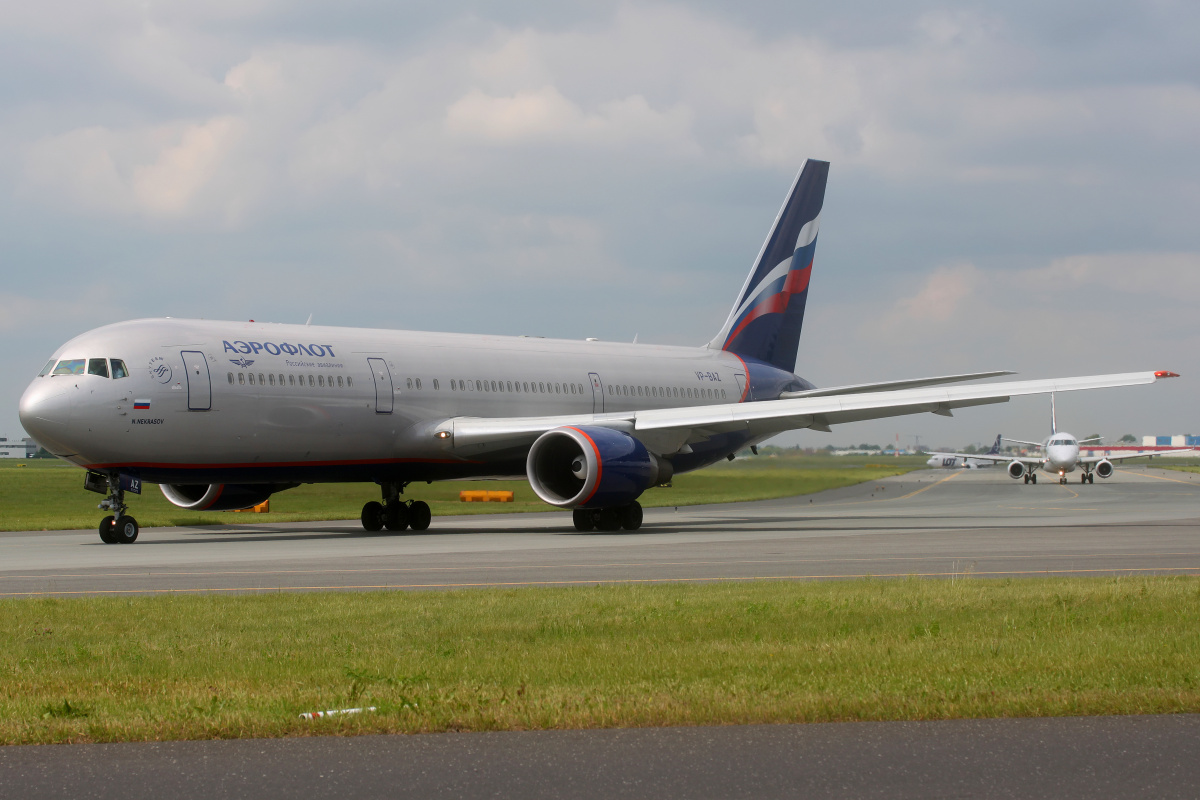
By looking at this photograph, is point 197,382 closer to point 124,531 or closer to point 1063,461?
point 124,531

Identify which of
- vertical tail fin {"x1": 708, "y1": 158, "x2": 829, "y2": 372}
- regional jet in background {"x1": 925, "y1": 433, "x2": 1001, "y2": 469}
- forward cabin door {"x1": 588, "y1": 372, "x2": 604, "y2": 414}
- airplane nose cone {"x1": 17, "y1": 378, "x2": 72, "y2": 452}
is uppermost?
vertical tail fin {"x1": 708, "y1": 158, "x2": 829, "y2": 372}

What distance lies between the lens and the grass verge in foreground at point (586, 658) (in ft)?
22.4

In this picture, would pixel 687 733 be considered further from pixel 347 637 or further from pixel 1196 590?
pixel 1196 590

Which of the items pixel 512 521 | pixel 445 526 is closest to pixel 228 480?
pixel 445 526

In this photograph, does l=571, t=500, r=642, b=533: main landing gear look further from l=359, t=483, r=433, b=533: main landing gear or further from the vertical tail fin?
the vertical tail fin

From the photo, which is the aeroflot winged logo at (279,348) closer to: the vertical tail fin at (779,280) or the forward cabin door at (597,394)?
the forward cabin door at (597,394)

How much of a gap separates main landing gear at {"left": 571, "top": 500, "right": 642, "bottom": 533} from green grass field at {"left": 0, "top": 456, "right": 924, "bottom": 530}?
863 cm

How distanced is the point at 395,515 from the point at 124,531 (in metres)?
6.83

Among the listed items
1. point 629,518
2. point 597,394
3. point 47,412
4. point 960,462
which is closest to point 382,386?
point 629,518

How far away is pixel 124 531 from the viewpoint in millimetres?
22938

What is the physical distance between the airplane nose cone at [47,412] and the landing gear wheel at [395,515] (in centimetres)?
781

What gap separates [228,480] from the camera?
2458 cm

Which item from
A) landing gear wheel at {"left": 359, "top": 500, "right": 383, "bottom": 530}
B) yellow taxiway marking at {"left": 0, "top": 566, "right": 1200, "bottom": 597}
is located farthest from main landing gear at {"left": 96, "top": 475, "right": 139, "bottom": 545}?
yellow taxiway marking at {"left": 0, "top": 566, "right": 1200, "bottom": 597}

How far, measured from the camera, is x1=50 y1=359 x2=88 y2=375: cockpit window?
22.6 meters
